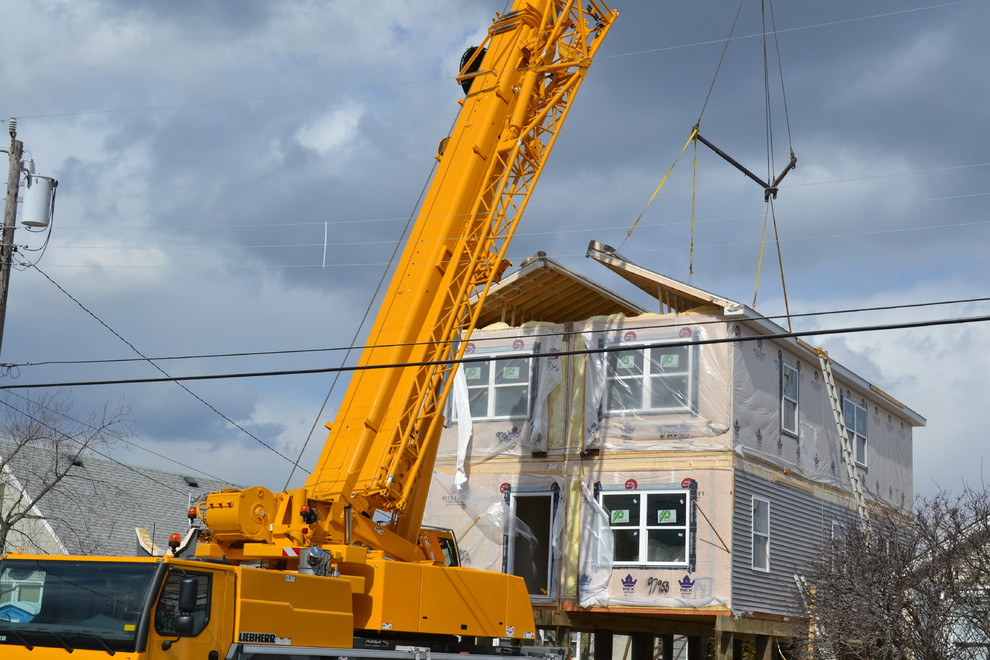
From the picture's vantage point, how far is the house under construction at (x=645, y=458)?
21.9m

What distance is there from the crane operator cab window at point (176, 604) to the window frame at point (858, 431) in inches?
758

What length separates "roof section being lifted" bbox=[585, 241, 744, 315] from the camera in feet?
74.3

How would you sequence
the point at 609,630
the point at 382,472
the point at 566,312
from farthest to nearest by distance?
the point at 566,312 < the point at 609,630 < the point at 382,472

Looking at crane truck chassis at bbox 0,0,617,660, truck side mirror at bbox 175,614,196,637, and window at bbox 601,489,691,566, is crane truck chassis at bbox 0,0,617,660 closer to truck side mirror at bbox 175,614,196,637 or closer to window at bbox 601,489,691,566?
truck side mirror at bbox 175,614,196,637

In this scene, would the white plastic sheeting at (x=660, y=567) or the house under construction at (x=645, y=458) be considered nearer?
the white plastic sheeting at (x=660, y=567)

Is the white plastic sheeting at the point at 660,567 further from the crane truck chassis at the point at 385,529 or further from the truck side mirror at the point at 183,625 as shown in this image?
the truck side mirror at the point at 183,625

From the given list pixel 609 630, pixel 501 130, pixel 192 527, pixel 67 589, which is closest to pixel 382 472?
pixel 192 527

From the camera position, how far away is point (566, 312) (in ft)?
85.7

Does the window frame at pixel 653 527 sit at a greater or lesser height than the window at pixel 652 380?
lesser

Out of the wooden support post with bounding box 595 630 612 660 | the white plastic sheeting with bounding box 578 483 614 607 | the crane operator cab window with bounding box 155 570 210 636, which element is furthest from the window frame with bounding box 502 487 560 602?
the crane operator cab window with bounding box 155 570 210 636

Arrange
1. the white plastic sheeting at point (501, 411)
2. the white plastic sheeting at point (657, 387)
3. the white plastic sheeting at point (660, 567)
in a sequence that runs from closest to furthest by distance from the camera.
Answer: the white plastic sheeting at point (660, 567) < the white plastic sheeting at point (657, 387) < the white plastic sheeting at point (501, 411)

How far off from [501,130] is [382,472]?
228 inches

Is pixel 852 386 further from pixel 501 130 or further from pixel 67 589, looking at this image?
pixel 67 589

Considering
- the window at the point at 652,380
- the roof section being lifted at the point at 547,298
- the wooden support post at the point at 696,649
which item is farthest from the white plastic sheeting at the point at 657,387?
the wooden support post at the point at 696,649
